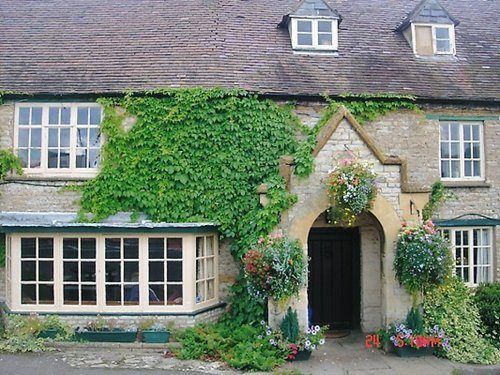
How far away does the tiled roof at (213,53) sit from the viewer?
1352 cm

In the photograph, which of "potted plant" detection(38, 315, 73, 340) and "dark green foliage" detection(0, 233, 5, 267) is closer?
"potted plant" detection(38, 315, 73, 340)

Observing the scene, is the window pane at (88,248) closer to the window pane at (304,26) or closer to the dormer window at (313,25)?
the dormer window at (313,25)

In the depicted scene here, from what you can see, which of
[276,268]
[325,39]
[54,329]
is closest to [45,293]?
[54,329]

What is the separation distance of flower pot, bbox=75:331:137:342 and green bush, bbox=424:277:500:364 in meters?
6.68

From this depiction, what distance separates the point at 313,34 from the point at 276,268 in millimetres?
7725

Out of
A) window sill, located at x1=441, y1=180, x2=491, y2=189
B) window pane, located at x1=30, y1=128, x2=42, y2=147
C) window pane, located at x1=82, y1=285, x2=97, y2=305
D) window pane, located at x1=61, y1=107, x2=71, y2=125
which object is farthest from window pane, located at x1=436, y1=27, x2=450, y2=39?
window pane, located at x1=82, y1=285, x2=97, y2=305

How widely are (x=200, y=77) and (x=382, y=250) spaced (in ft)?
20.5

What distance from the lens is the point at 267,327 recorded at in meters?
11.3

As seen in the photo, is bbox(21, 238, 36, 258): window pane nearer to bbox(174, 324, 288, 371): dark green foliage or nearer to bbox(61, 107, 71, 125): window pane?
bbox(61, 107, 71, 125): window pane

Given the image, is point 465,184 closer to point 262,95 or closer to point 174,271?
point 262,95

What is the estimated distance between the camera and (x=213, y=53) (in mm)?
14203

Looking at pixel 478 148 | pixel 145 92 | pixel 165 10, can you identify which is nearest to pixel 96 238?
pixel 145 92

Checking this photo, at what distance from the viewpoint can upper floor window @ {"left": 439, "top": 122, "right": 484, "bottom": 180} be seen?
14.2m

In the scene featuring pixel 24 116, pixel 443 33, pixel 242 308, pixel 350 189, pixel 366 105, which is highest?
pixel 443 33
